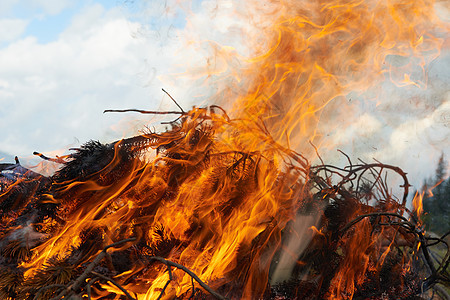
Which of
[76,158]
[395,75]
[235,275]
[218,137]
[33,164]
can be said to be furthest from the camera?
[395,75]

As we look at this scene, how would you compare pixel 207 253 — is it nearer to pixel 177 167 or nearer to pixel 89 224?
pixel 177 167

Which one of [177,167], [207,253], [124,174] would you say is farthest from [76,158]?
[207,253]

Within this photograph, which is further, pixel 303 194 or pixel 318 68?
pixel 318 68

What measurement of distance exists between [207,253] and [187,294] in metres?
0.31

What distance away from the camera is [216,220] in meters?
2.17

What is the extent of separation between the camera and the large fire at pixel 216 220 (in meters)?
1.93

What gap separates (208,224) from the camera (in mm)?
2146

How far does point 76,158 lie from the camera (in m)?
2.15

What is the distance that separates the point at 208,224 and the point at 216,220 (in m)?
0.06

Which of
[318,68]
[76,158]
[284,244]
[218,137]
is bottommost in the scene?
[76,158]

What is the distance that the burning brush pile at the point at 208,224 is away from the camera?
1974 mm

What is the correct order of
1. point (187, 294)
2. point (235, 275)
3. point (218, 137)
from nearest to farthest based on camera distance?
point (187, 294) < point (235, 275) < point (218, 137)

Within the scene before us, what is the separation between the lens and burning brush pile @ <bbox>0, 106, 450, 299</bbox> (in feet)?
6.48

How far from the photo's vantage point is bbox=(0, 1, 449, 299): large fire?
6.34 feet
